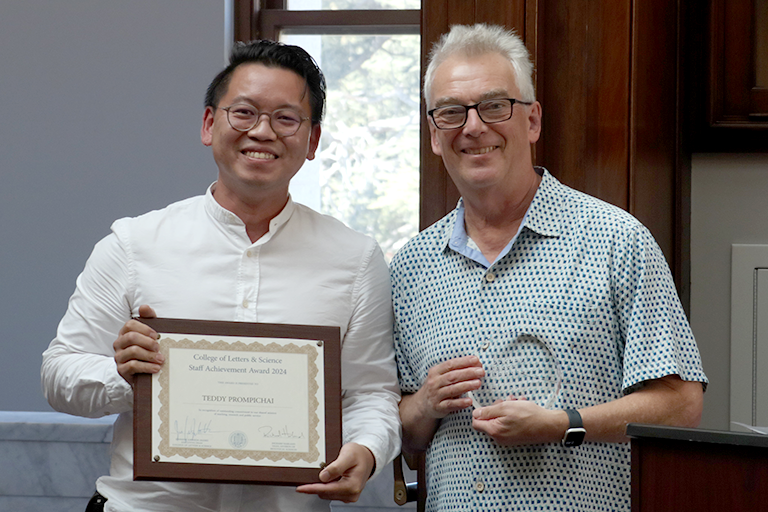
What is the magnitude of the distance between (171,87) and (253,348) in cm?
211

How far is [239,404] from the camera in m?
1.50

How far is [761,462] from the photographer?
3.63 ft

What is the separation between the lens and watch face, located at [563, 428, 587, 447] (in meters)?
1.48

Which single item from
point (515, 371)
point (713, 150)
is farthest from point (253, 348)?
point (713, 150)

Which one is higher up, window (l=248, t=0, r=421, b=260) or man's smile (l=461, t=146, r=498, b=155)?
window (l=248, t=0, r=421, b=260)

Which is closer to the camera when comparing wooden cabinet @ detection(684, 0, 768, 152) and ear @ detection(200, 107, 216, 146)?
ear @ detection(200, 107, 216, 146)

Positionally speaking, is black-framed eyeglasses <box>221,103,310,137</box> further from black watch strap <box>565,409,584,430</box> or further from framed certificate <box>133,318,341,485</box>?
black watch strap <box>565,409,584,430</box>

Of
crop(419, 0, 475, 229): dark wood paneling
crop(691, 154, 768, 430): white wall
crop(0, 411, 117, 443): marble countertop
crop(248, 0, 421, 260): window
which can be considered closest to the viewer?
crop(419, 0, 475, 229): dark wood paneling

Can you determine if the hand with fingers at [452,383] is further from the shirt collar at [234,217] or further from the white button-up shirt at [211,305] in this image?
the shirt collar at [234,217]

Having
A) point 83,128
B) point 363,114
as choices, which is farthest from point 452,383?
point 83,128

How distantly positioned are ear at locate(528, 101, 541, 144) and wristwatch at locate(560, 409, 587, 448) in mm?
602

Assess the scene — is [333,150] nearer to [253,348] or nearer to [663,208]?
[663,208]
